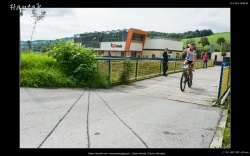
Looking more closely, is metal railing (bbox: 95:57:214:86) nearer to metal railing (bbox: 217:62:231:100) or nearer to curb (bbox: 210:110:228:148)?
metal railing (bbox: 217:62:231:100)

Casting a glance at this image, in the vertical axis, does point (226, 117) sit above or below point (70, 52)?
below

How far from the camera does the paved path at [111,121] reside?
3295 millimetres

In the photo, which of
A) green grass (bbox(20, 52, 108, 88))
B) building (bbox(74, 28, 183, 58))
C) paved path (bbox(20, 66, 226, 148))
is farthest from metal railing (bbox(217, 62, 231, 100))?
building (bbox(74, 28, 183, 58))

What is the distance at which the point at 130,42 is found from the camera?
208 feet

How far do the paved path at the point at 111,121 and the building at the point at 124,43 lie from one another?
57.7 meters

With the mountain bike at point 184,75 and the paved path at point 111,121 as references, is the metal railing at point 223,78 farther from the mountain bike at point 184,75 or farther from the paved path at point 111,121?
the mountain bike at point 184,75

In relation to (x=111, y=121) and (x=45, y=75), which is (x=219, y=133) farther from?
(x=45, y=75)

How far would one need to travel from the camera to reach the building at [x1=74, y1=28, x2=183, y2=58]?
63.8 meters

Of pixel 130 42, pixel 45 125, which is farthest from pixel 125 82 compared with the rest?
pixel 130 42

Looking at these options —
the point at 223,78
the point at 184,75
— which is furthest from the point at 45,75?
the point at 223,78

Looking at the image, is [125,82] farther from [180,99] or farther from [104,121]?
[104,121]

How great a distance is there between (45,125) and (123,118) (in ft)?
5.02
